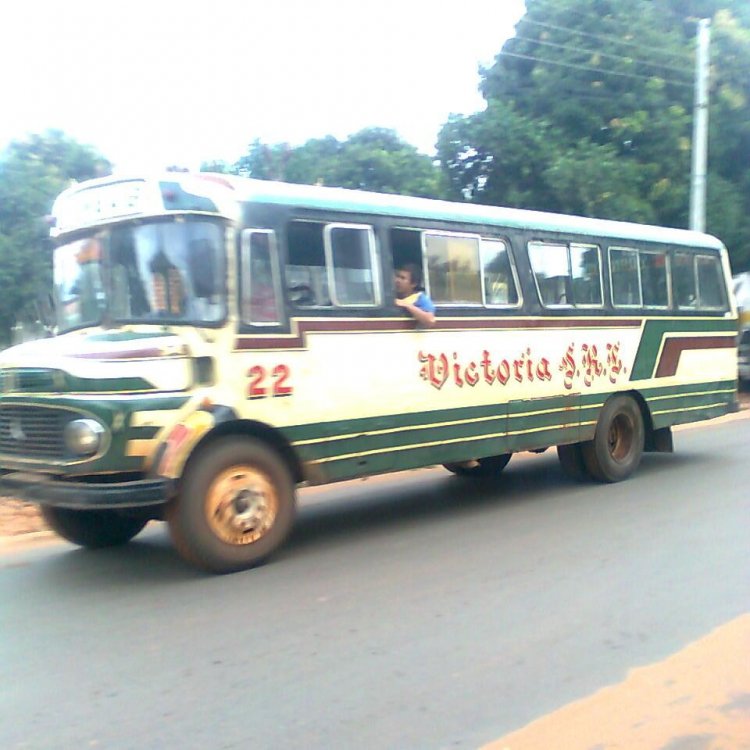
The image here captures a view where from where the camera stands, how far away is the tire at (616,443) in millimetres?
9406

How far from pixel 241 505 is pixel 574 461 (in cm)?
455

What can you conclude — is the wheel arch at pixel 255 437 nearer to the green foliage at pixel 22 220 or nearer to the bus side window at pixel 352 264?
the bus side window at pixel 352 264

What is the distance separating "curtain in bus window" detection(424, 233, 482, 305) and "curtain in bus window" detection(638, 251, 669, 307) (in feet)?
9.22

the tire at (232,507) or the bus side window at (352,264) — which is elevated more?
the bus side window at (352,264)

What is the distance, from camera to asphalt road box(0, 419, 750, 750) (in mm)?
3947

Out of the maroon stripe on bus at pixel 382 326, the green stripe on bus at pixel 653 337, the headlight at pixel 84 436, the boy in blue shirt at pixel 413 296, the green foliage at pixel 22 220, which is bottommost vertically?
the headlight at pixel 84 436

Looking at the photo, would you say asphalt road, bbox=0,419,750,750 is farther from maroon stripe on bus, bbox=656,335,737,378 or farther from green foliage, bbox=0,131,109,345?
green foliage, bbox=0,131,109,345

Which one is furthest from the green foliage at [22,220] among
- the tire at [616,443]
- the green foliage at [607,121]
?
the tire at [616,443]

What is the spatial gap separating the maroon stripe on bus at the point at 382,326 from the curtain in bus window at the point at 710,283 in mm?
2073

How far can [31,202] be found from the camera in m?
15.8

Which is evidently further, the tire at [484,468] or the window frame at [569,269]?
the tire at [484,468]

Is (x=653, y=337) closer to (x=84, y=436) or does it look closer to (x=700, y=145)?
(x=84, y=436)

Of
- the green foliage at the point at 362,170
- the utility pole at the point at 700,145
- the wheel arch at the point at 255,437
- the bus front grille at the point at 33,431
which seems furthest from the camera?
the green foliage at the point at 362,170

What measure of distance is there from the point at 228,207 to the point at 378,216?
1467 mm
